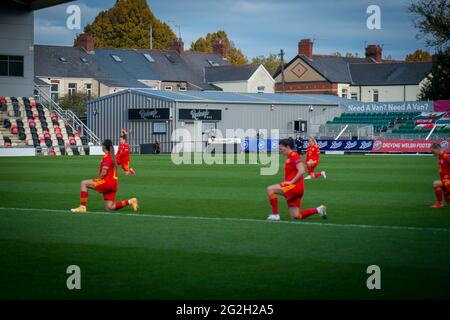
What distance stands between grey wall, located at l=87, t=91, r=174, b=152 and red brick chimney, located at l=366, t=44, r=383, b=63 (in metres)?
59.9

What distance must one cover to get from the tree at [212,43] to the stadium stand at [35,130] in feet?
269

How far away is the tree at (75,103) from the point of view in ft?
289

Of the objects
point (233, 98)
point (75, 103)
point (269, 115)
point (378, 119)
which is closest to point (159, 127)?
point (233, 98)

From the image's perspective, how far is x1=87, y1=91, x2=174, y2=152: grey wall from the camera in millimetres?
68625

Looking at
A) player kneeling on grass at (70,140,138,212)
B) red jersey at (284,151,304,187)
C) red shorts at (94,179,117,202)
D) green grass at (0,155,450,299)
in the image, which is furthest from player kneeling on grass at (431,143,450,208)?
red shorts at (94,179,117,202)

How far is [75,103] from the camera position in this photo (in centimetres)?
8900

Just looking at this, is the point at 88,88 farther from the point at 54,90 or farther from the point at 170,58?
the point at 170,58

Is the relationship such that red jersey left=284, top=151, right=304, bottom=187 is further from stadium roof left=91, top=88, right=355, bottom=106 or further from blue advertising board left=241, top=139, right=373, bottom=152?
stadium roof left=91, top=88, right=355, bottom=106

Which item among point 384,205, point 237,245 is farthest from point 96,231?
point 384,205

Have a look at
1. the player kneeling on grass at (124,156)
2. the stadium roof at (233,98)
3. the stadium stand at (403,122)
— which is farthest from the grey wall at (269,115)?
the player kneeling on grass at (124,156)

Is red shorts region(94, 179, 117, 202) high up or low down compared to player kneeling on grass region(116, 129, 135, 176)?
down

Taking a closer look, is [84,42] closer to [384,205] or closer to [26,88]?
[26,88]

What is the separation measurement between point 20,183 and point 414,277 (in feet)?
67.2

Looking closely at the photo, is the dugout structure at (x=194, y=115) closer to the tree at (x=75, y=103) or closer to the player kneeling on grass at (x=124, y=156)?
the tree at (x=75, y=103)
